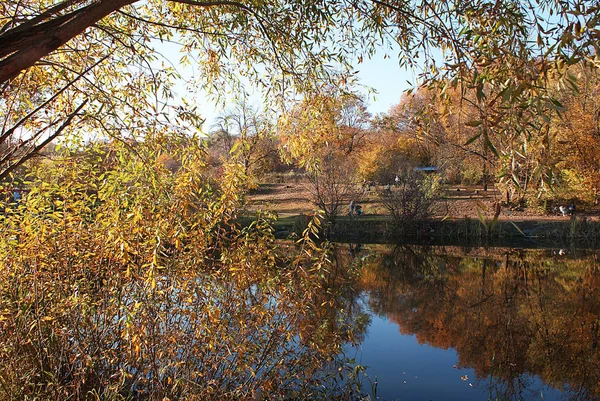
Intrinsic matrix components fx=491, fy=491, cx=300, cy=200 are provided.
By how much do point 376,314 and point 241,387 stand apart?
612 cm

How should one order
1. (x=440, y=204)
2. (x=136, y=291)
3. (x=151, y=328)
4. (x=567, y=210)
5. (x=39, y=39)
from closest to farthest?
1. (x=39, y=39)
2. (x=151, y=328)
3. (x=136, y=291)
4. (x=440, y=204)
5. (x=567, y=210)

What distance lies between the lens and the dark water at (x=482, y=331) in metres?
6.38

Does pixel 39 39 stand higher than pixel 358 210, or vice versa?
pixel 39 39

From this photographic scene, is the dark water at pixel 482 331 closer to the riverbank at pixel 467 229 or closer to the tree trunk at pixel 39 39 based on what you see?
the tree trunk at pixel 39 39

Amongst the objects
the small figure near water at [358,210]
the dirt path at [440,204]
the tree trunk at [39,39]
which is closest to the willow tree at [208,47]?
the tree trunk at [39,39]

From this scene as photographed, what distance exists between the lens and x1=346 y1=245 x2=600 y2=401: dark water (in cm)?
638

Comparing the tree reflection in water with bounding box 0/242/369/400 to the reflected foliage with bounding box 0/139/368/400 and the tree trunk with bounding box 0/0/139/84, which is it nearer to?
the reflected foliage with bounding box 0/139/368/400

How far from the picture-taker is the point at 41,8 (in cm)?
360

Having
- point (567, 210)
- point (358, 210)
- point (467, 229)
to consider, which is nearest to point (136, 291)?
point (467, 229)

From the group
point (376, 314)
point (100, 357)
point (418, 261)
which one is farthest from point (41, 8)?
point (418, 261)

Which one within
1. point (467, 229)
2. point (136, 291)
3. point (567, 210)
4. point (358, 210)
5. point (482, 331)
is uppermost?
point (136, 291)

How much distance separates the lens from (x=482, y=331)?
8.16 metres

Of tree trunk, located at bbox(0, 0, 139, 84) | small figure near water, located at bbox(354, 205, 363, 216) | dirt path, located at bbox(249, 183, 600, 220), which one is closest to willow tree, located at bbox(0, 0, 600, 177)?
tree trunk, located at bbox(0, 0, 139, 84)

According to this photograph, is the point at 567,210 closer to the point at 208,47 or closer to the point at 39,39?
the point at 208,47
